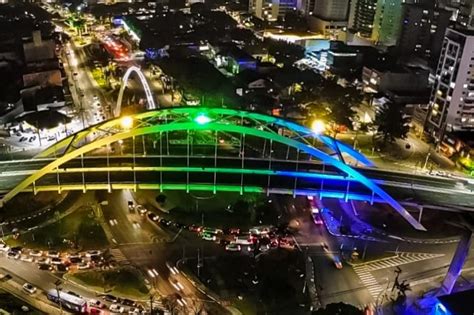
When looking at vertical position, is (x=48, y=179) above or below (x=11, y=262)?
above

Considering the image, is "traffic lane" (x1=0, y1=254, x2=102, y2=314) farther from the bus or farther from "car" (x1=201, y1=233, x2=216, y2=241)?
"car" (x1=201, y1=233, x2=216, y2=241)

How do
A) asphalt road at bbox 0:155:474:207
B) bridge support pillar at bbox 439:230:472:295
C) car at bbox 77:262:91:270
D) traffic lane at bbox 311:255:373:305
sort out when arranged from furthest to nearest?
asphalt road at bbox 0:155:474:207, car at bbox 77:262:91:270, traffic lane at bbox 311:255:373:305, bridge support pillar at bbox 439:230:472:295

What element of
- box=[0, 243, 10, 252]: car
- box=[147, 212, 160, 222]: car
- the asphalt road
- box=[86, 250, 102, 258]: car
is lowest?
box=[86, 250, 102, 258]: car

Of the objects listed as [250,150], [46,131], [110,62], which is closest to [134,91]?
[110,62]

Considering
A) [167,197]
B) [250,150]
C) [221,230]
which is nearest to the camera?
[221,230]

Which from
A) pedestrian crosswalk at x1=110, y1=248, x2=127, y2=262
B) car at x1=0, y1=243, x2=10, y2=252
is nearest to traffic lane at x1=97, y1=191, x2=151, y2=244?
pedestrian crosswalk at x1=110, y1=248, x2=127, y2=262

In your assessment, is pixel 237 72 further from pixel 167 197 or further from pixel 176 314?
pixel 176 314
